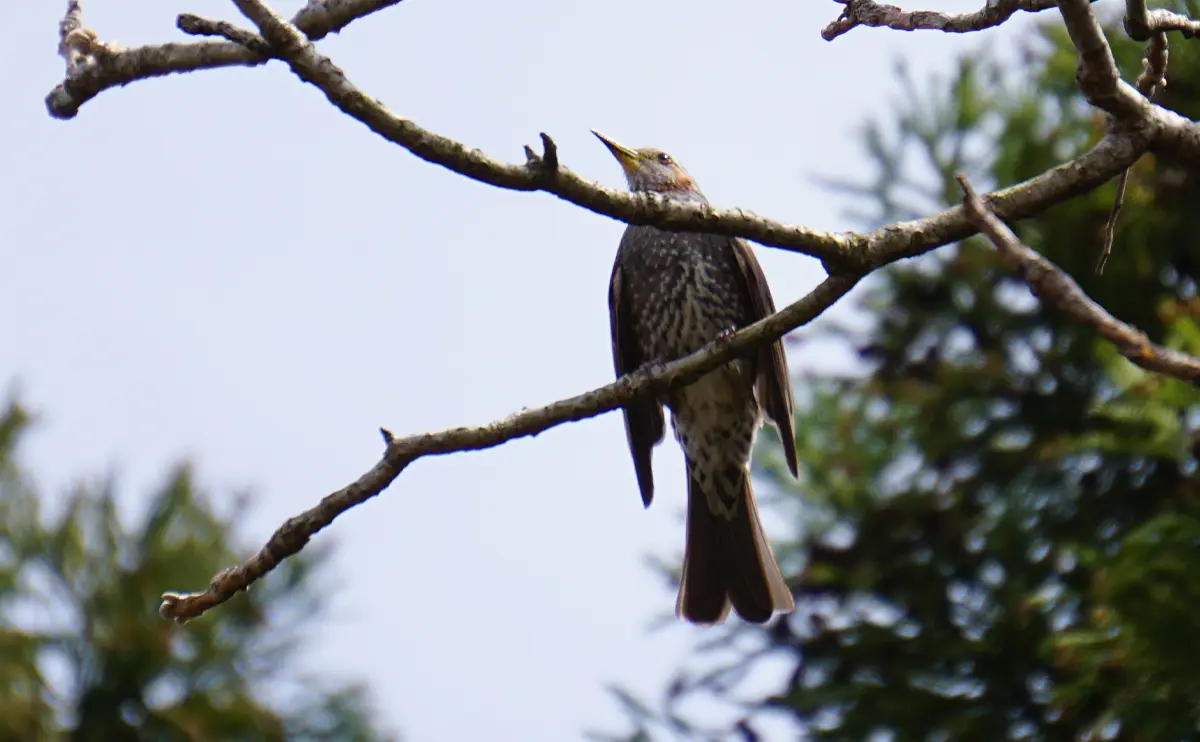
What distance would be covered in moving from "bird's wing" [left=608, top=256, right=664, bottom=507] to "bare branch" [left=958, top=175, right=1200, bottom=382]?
2958 mm

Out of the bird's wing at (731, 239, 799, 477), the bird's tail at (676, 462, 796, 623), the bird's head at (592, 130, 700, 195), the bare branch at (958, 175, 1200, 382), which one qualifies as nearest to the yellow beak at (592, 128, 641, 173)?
the bird's head at (592, 130, 700, 195)

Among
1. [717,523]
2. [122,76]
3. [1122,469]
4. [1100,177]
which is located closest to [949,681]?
[1122,469]

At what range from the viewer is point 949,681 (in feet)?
21.0

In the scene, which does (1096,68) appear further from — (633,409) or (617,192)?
(633,409)

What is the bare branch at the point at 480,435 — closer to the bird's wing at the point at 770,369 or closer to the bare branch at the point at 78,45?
the bare branch at the point at 78,45

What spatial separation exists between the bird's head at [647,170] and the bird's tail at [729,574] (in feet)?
5.39

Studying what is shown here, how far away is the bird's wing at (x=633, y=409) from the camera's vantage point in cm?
536

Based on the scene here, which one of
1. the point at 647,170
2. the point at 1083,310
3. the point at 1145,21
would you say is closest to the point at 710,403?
the point at 647,170

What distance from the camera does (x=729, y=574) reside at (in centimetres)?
511

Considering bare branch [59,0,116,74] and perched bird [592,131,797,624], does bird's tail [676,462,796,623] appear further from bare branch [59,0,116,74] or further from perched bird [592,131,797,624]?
bare branch [59,0,116,74]

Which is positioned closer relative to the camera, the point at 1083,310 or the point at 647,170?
the point at 1083,310

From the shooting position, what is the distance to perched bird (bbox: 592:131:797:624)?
16.6 ft

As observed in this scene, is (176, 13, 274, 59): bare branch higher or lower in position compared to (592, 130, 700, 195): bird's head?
lower

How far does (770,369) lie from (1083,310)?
292 centimetres
